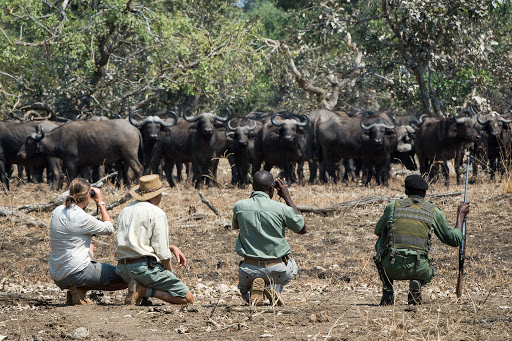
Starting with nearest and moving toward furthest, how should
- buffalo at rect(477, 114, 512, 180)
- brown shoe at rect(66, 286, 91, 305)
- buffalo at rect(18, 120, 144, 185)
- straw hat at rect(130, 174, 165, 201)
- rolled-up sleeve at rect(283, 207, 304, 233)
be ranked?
rolled-up sleeve at rect(283, 207, 304, 233) < straw hat at rect(130, 174, 165, 201) < brown shoe at rect(66, 286, 91, 305) < buffalo at rect(18, 120, 144, 185) < buffalo at rect(477, 114, 512, 180)

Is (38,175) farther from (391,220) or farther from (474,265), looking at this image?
(391,220)

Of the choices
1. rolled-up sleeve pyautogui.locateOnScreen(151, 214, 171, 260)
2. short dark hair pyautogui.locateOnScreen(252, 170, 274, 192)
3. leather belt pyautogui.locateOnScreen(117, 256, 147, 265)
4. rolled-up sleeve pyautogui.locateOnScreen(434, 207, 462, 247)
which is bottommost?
leather belt pyautogui.locateOnScreen(117, 256, 147, 265)

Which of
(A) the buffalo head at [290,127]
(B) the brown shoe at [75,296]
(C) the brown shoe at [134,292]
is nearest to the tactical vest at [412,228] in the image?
(C) the brown shoe at [134,292]

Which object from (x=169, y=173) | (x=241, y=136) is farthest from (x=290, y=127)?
(x=169, y=173)

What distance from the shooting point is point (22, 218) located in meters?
12.4

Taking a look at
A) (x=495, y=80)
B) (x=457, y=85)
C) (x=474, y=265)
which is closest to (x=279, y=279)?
(x=474, y=265)

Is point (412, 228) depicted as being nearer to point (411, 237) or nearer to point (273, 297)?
point (411, 237)

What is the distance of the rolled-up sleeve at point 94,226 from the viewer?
7.19 m

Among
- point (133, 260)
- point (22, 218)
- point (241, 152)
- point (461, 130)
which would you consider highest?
point (461, 130)

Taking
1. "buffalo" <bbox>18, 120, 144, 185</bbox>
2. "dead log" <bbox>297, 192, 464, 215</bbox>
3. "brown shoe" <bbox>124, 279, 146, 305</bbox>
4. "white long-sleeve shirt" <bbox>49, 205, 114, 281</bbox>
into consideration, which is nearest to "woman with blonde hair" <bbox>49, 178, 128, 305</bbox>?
"white long-sleeve shirt" <bbox>49, 205, 114, 281</bbox>

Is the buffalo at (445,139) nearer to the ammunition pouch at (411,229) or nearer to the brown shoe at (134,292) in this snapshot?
the ammunition pouch at (411,229)

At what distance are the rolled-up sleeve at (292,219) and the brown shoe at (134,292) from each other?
58.8 inches

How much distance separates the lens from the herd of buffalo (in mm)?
19828

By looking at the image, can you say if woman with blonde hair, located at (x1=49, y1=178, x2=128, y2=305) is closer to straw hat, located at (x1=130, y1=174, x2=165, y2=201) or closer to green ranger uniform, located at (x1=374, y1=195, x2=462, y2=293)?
straw hat, located at (x1=130, y1=174, x2=165, y2=201)
